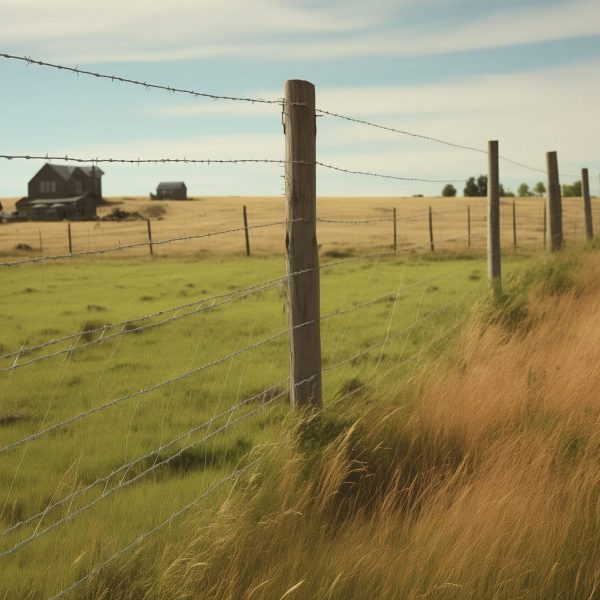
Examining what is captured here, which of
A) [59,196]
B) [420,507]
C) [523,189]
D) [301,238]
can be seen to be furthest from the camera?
[523,189]

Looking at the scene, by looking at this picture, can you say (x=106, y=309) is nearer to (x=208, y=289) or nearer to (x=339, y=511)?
(x=208, y=289)

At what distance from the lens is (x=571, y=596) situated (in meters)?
3.00

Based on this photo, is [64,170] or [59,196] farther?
[64,170]

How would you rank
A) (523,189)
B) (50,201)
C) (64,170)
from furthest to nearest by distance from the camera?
(523,189)
(64,170)
(50,201)

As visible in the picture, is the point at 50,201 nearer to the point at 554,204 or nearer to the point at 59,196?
the point at 59,196

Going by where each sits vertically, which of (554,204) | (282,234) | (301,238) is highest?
(282,234)

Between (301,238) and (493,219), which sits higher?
(493,219)

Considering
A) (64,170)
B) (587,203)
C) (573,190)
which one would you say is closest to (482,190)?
(573,190)

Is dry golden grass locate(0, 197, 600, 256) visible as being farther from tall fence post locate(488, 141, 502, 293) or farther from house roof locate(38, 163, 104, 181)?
house roof locate(38, 163, 104, 181)

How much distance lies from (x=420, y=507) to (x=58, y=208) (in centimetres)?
7710

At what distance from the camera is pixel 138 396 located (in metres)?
6.89

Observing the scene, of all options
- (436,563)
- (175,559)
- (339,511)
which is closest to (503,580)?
(436,563)

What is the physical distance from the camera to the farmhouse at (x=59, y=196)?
76688 mm

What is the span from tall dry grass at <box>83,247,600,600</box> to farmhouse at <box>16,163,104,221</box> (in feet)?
244
